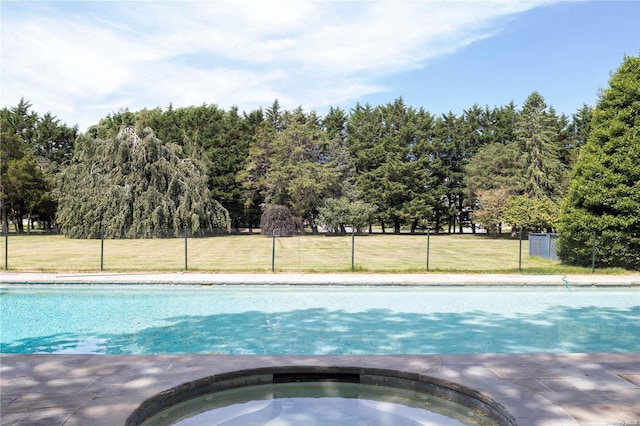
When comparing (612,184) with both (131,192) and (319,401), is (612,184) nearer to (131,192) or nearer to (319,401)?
(319,401)

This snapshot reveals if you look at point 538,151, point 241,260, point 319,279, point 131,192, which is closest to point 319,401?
point 319,279

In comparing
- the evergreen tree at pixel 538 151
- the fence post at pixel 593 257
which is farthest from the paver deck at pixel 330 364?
the evergreen tree at pixel 538 151

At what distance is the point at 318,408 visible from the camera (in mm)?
4719

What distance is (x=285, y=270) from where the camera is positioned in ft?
50.7

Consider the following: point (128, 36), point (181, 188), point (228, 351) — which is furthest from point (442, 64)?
point (181, 188)

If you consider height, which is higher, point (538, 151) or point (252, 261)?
point (538, 151)

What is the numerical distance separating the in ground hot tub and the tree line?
85.1 feet

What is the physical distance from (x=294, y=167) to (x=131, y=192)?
13.2m

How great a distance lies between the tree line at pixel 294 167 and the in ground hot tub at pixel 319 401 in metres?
26.0

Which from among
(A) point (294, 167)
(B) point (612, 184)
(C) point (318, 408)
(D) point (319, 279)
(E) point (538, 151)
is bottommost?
(C) point (318, 408)

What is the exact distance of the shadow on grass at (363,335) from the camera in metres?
7.47

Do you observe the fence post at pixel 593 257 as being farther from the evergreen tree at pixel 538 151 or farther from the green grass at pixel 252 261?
the evergreen tree at pixel 538 151

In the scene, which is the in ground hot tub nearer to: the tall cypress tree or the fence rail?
the fence rail

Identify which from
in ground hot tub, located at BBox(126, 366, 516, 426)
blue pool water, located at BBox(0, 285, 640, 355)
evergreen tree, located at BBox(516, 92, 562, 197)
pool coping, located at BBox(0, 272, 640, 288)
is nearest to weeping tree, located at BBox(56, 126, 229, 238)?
pool coping, located at BBox(0, 272, 640, 288)
